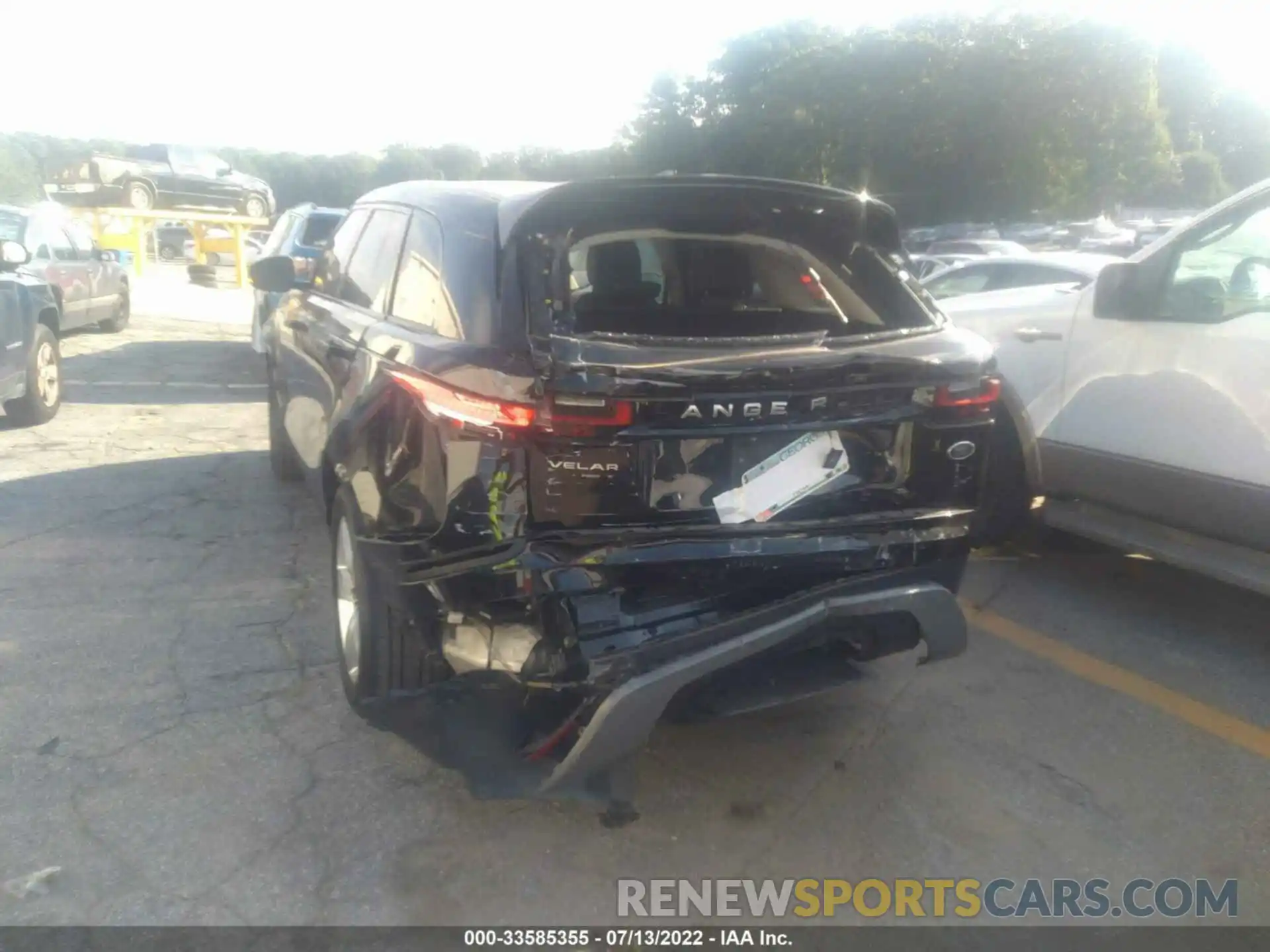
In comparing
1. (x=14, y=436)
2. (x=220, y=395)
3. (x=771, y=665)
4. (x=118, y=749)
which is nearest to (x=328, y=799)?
(x=118, y=749)

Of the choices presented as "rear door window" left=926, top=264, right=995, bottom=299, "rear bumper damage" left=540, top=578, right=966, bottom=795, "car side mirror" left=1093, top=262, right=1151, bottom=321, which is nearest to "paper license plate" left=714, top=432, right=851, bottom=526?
"rear bumper damage" left=540, top=578, right=966, bottom=795

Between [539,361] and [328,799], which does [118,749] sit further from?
[539,361]

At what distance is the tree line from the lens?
43.0 m

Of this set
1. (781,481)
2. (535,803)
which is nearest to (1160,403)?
(781,481)

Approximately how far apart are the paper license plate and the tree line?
132 ft

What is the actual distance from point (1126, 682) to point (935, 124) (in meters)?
44.2

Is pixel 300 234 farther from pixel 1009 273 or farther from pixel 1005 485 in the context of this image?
pixel 1005 485

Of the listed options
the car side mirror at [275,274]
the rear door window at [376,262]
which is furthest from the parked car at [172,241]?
the rear door window at [376,262]

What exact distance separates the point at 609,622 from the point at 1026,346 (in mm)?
3084

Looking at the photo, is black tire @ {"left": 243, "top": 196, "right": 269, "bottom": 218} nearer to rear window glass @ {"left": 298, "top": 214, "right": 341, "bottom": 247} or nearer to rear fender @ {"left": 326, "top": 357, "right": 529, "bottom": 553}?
rear window glass @ {"left": 298, "top": 214, "right": 341, "bottom": 247}

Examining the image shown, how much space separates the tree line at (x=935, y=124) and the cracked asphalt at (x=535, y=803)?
38796 millimetres

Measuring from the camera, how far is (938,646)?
313cm

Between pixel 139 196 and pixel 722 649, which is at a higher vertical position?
pixel 139 196

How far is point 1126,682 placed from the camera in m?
4.05
